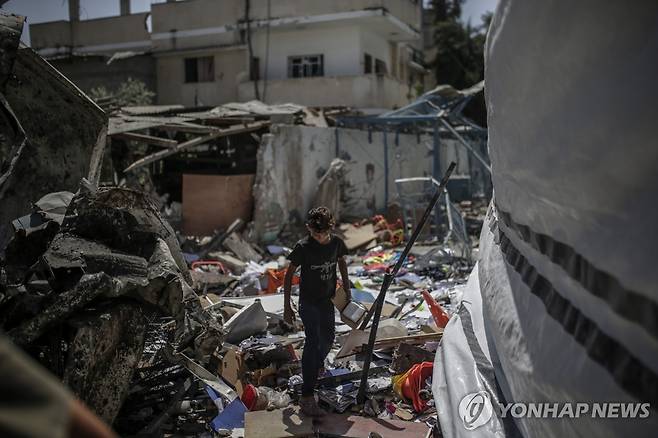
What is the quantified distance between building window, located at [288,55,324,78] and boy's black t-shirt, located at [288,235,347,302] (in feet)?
59.4

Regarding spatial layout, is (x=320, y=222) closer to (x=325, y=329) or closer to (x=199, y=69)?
(x=325, y=329)

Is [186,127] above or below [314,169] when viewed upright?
above


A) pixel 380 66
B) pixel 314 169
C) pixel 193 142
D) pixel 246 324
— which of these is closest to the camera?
pixel 246 324

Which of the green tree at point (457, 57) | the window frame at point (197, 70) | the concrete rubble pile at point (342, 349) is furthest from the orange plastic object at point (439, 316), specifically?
the green tree at point (457, 57)

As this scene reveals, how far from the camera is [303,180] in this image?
1233 cm

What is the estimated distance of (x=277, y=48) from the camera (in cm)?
2177

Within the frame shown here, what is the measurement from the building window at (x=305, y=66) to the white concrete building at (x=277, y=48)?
4 cm

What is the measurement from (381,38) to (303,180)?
12.5 meters

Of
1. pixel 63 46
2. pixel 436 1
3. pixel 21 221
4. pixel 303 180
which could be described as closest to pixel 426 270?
pixel 303 180

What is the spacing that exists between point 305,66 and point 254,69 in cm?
205

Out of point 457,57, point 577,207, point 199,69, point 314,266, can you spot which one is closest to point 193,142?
point 314,266

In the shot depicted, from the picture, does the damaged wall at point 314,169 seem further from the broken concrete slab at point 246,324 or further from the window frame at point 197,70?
the window frame at point 197,70

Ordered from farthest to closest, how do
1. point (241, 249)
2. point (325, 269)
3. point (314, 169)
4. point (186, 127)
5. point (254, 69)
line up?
point (254, 69) < point (314, 169) < point (186, 127) < point (241, 249) < point (325, 269)

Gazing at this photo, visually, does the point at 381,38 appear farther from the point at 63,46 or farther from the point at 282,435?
the point at 282,435
